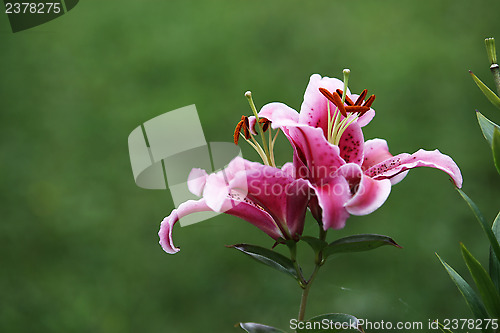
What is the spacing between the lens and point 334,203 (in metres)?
A: 0.53

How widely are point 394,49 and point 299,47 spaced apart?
0.37m

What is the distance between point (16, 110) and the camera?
7.75 feet

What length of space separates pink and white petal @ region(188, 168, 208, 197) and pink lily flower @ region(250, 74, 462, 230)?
0.08m

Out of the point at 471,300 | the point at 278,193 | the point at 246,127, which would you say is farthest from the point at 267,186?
the point at 471,300

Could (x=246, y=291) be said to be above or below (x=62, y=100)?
below

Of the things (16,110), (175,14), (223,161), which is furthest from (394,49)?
(223,161)

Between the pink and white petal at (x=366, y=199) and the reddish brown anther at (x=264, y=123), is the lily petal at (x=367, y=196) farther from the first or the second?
the reddish brown anther at (x=264, y=123)

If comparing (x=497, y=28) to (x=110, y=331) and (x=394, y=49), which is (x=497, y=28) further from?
(x=110, y=331)

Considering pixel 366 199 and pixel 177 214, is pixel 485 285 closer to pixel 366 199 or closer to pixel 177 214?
pixel 366 199

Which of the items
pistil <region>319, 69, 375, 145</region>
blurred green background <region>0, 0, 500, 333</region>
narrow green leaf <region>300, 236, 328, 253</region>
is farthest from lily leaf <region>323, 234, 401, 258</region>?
blurred green background <region>0, 0, 500, 333</region>

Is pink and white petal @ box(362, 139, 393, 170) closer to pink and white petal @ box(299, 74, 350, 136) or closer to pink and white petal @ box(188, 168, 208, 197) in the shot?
pink and white petal @ box(299, 74, 350, 136)

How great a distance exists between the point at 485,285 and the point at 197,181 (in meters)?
0.28

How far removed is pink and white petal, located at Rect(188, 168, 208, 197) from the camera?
0.61 metres

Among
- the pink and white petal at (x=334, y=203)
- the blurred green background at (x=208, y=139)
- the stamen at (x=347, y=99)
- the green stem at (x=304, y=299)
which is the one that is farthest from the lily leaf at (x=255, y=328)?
the blurred green background at (x=208, y=139)
